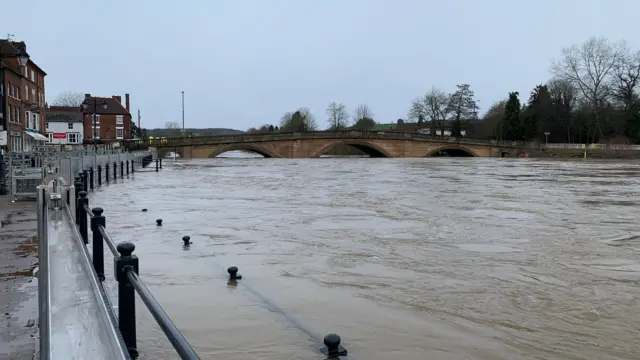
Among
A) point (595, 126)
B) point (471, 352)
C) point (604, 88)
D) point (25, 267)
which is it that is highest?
point (604, 88)

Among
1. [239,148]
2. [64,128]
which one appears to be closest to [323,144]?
[239,148]

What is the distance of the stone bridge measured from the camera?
68188mm

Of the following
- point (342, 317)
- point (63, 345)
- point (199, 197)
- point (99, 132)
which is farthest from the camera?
point (99, 132)

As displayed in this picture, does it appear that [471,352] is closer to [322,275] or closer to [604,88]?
[322,275]

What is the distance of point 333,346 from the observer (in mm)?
4859

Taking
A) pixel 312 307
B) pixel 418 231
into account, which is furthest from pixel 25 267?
pixel 418 231

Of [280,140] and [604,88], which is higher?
[604,88]

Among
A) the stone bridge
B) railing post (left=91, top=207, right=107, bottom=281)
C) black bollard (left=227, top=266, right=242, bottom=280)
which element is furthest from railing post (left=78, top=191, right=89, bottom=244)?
the stone bridge

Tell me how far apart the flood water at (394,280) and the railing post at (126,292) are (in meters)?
1.03

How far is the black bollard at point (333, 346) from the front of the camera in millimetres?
4832

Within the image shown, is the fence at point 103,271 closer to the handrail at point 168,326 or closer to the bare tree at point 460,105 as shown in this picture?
the handrail at point 168,326

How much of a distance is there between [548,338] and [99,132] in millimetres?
92521

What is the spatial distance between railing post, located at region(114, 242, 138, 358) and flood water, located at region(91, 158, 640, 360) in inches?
40.5

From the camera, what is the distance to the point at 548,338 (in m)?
5.52
